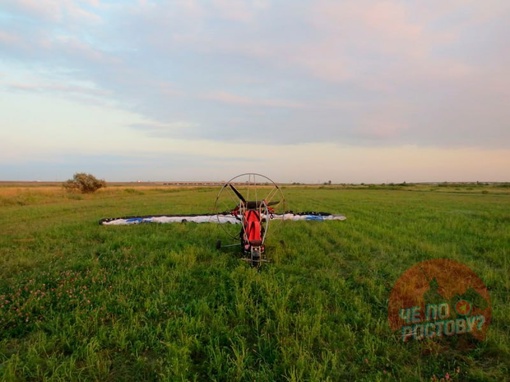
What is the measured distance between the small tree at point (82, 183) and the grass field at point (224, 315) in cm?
3377

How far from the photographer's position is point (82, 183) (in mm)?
38594

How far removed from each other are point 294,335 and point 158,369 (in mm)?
1655

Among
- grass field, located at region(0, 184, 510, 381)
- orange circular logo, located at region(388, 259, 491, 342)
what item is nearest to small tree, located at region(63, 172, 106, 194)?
grass field, located at region(0, 184, 510, 381)

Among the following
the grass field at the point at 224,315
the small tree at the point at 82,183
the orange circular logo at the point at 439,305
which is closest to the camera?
the grass field at the point at 224,315

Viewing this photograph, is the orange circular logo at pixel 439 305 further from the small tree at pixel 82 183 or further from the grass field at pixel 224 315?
the small tree at pixel 82 183

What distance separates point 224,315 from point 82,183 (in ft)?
131

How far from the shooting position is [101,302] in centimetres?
488

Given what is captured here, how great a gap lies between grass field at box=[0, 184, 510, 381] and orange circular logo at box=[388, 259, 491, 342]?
0.48ft

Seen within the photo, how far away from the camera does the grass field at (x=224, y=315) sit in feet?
10.9

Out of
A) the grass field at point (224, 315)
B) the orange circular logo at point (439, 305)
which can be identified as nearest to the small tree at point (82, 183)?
the grass field at point (224, 315)

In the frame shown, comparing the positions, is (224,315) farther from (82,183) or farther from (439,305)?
(82,183)

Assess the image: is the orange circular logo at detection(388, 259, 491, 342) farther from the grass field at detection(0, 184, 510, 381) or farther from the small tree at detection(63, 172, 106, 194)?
the small tree at detection(63, 172, 106, 194)

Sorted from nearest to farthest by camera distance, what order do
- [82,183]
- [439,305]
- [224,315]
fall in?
[224,315] → [439,305] → [82,183]

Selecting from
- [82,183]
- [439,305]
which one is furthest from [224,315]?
[82,183]
